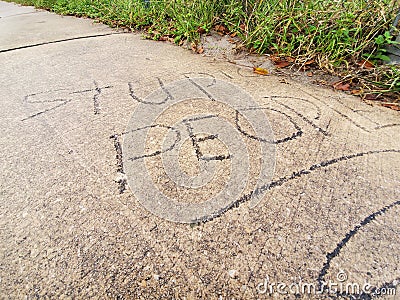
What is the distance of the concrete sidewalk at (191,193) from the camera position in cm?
70

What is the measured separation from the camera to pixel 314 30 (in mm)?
1828

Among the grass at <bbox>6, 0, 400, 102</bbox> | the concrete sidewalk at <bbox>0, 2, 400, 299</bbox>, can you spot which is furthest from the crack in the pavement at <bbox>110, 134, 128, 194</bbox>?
the grass at <bbox>6, 0, 400, 102</bbox>

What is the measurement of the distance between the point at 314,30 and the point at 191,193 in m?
1.64

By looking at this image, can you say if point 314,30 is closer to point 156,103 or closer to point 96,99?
point 156,103

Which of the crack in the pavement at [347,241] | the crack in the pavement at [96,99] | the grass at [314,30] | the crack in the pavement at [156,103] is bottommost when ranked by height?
the crack in the pavement at [347,241]

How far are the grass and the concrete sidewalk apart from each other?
0.27m

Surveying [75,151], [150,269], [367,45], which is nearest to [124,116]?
[75,151]

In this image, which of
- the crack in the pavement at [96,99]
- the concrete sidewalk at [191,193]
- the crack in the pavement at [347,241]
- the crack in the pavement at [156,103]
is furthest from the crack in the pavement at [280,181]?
the crack in the pavement at [96,99]

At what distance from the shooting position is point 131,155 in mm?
1079

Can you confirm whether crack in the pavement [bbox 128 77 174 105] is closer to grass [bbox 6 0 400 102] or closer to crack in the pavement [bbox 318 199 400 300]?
grass [bbox 6 0 400 102]

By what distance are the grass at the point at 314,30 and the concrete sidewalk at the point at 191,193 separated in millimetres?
271

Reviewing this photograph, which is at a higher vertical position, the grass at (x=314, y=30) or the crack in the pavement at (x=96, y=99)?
the grass at (x=314, y=30)

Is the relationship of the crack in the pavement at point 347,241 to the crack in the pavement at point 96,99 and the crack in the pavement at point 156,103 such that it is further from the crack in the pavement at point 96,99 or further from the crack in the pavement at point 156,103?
the crack in the pavement at point 96,99

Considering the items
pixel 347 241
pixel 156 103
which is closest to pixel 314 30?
pixel 156 103
